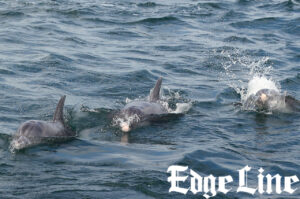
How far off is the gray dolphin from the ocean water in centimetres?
19

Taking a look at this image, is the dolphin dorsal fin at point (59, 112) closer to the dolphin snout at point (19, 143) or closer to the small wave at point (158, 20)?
the dolphin snout at point (19, 143)

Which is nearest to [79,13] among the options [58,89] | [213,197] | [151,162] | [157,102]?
[58,89]

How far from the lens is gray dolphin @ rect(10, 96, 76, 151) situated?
33.6 feet

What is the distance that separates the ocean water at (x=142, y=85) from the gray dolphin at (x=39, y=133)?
0.19 metres

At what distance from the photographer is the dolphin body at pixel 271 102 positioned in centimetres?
1326

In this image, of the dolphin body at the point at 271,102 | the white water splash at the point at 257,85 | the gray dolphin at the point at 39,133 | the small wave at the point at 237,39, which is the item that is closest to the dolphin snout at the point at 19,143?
the gray dolphin at the point at 39,133

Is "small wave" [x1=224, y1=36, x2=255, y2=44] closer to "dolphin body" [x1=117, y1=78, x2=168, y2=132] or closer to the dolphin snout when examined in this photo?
"dolphin body" [x1=117, y1=78, x2=168, y2=132]

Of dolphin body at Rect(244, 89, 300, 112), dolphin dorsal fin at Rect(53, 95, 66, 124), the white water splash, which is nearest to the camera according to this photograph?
dolphin dorsal fin at Rect(53, 95, 66, 124)

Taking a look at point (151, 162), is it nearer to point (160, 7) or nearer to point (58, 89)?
point (58, 89)

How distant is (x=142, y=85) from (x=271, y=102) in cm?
353

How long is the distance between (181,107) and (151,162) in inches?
157

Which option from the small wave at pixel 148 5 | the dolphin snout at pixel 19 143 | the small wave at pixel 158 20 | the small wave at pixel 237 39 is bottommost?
the dolphin snout at pixel 19 143

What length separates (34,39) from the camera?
19781 mm

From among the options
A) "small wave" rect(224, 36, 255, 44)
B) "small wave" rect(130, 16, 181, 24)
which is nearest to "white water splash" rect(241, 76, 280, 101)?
"small wave" rect(224, 36, 255, 44)
